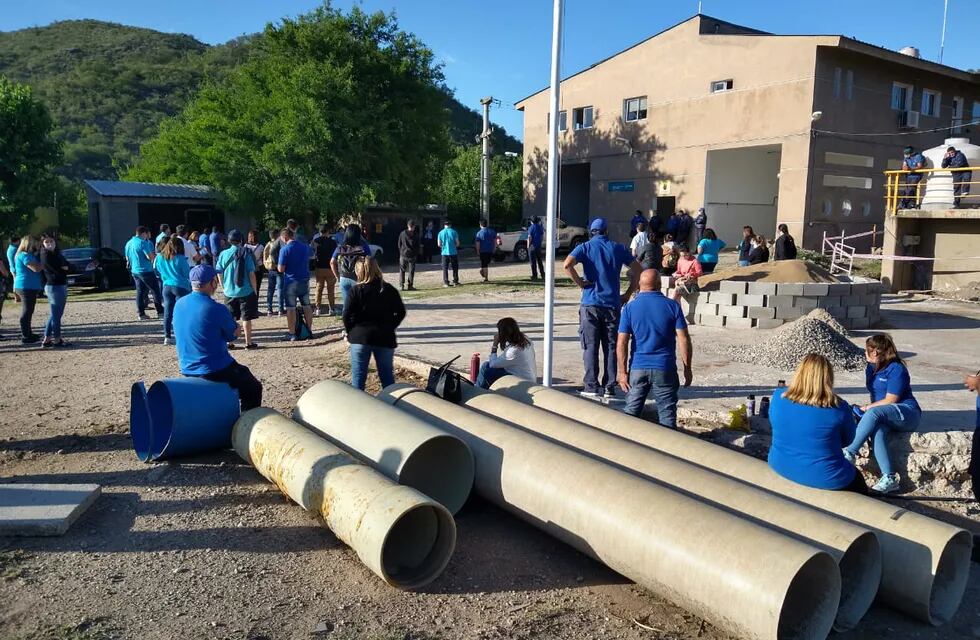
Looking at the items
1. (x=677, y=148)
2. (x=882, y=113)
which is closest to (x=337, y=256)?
(x=677, y=148)

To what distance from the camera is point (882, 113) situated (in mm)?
25750

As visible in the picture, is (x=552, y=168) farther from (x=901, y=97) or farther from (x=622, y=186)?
(x=901, y=97)

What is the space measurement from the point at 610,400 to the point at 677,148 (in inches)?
919

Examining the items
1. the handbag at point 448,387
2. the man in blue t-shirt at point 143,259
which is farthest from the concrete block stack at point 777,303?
the man in blue t-shirt at point 143,259

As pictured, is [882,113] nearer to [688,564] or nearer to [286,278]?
[286,278]

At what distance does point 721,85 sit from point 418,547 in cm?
→ 2615

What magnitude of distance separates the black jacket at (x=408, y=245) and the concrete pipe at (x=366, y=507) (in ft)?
40.9

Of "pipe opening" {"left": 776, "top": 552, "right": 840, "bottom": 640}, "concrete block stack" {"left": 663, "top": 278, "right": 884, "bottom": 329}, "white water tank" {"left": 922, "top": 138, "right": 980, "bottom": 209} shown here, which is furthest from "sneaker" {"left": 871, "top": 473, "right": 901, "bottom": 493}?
"white water tank" {"left": 922, "top": 138, "right": 980, "bottom": 209}

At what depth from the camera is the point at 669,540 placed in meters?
3.60

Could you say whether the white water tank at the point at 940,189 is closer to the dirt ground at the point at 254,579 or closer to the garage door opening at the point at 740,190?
the garage door opening at the point at 740,190

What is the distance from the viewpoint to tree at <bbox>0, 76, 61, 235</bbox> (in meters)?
30.7

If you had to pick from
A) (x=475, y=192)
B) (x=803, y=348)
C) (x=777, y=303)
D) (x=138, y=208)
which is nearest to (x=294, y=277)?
(x=803, y=348)

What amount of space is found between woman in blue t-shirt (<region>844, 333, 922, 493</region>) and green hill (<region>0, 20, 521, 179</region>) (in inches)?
2809

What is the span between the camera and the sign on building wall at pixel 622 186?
99.9ft
